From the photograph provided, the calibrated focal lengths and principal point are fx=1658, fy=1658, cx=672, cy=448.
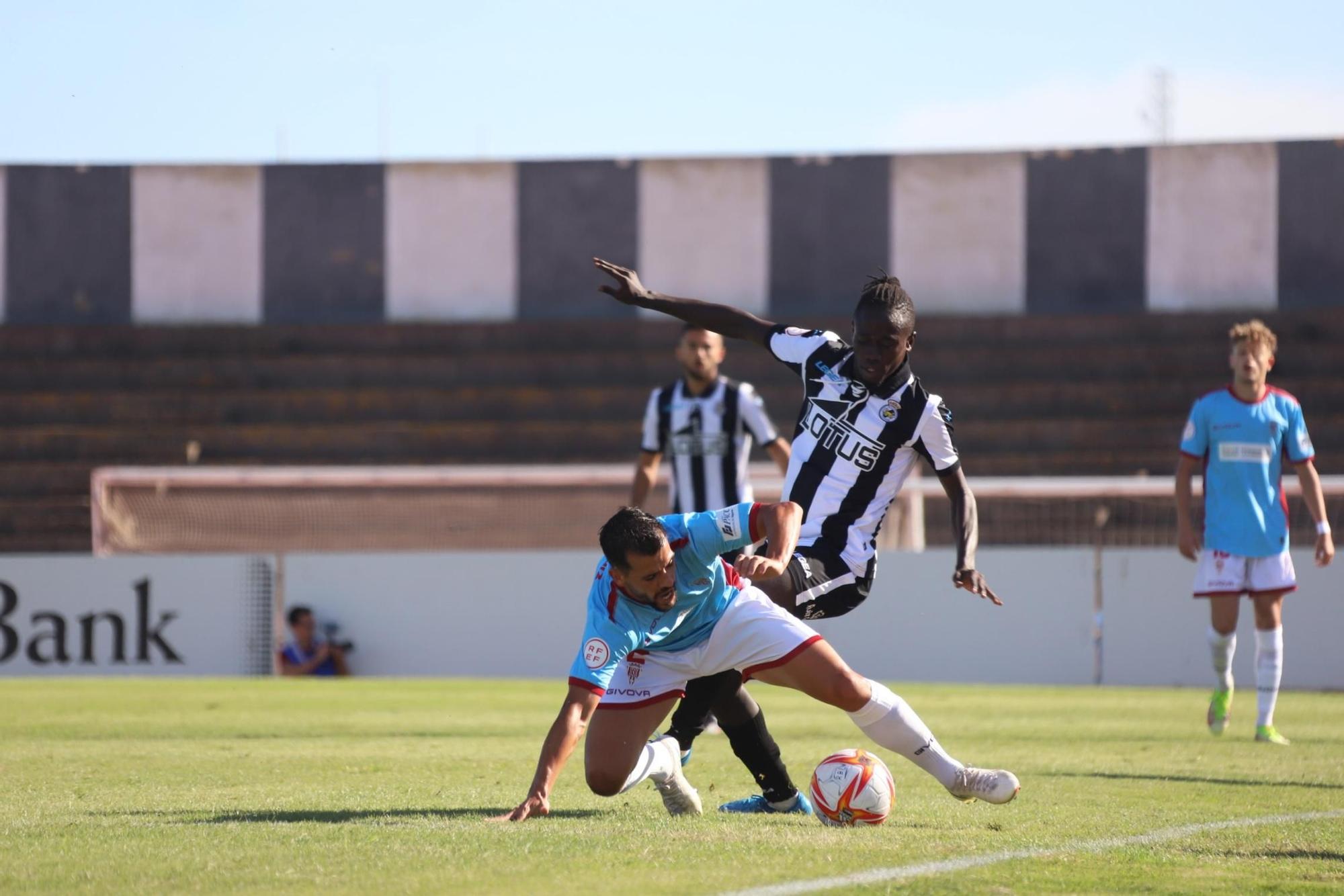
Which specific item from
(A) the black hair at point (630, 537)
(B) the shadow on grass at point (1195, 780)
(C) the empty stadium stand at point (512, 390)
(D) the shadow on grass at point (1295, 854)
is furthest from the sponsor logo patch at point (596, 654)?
(C) the empty stadium stand at point (512, 390)

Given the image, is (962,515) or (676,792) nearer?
(676,792)

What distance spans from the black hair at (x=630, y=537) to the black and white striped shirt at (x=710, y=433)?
482cm

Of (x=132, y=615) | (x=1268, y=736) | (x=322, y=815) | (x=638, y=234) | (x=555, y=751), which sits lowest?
(x=132, y=615)

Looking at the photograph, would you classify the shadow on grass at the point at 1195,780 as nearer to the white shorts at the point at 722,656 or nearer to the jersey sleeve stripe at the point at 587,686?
the white shorts at the point at 722,656

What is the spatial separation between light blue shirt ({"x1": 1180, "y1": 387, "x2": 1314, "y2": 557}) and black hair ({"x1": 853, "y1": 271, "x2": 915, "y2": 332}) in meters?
3.89

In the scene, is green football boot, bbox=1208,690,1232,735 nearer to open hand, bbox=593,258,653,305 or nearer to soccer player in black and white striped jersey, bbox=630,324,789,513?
soccer player in black and white striped jersey, bbox=630,324,789,513

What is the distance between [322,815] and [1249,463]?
5945 mm

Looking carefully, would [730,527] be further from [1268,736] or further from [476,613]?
[476,613]

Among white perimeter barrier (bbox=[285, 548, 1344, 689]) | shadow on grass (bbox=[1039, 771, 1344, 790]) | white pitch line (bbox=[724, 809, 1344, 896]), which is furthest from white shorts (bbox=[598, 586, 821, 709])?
white perimeter barrier (bbox=[285, 548, 1344, 689])

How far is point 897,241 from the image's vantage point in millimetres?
24312

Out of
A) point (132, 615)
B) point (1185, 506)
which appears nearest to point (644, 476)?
point (1185, 506)

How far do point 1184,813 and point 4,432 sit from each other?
19014mm

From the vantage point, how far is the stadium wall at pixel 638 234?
23.6 metres

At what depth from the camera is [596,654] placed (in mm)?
5215
